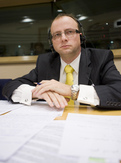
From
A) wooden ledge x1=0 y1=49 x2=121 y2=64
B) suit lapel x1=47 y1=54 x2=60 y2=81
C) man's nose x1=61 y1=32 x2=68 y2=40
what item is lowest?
suit lapel x1=47 y1=54 x2=60 y2=81

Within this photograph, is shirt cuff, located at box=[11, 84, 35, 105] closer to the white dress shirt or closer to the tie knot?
the white dress shirt

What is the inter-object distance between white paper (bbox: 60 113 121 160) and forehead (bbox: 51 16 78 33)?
2.67 ft

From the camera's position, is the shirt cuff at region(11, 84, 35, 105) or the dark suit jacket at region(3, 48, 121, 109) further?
the shirt cuff at region(11, 84, 35, 105)

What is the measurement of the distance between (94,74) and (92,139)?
0.71m

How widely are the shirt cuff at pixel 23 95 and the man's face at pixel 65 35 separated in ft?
1.38

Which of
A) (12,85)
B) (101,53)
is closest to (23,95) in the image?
(12,85)

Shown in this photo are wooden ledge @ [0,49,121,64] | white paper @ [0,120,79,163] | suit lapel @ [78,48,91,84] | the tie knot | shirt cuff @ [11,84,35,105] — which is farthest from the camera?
wooden ledge @ [0,49,121,64]

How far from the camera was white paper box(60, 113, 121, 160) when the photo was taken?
0.29 m

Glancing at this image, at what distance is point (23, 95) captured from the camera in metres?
0.84

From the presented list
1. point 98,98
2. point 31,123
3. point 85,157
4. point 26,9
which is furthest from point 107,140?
point 26,9

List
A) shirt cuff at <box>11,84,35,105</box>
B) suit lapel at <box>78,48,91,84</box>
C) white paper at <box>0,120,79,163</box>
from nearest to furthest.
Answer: white paper at <box>0,120,79,163</box> → shirt cuff at <box>11,84,35,105</box> → suit lapel at <box>78,48,91,84</box>

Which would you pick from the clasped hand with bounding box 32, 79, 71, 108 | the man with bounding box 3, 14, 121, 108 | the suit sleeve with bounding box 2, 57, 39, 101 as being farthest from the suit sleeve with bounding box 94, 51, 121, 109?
the suit sleeve with bounding box 2, 57, 39, 101

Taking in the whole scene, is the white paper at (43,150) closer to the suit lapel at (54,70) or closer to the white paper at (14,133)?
the white paper at (14,133)

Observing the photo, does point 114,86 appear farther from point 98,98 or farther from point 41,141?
point 41,141
